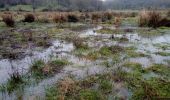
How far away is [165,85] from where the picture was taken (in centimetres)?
653

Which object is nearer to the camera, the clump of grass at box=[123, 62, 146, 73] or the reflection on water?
the reflection on water

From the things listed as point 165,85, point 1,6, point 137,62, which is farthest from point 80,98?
point 1,6

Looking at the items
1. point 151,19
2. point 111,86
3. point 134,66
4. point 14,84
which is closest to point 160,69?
point 134,66

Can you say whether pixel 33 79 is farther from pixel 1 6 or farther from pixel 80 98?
pixel 1 6

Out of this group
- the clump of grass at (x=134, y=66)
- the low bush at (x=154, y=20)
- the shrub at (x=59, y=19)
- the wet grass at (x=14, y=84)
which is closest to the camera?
the wet grass at (x=14, y=84)

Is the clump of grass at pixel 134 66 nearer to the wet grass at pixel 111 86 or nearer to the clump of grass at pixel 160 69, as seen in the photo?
the wet grass at pixel 111 86

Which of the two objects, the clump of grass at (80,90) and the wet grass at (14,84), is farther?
the wet grass at (14,84)

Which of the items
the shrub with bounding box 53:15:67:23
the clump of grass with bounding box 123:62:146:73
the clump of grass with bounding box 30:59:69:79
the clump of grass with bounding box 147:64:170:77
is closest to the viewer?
the clump of grass with bounding box 30:59:69:79

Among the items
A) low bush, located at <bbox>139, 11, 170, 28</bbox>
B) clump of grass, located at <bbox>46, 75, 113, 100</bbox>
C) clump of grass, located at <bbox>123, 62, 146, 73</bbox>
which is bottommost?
clump of grass, located at <bbox>46, 75, 113, 100</bbox>

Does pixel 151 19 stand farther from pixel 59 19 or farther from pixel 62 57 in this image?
pixel 62 57

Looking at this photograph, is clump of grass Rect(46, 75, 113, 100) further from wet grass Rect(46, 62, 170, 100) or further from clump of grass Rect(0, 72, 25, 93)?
clump of grass Rect(0, 72, 25, 93)

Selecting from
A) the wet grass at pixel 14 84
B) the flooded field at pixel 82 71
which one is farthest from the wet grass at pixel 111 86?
the wet grass at pixel 14 84

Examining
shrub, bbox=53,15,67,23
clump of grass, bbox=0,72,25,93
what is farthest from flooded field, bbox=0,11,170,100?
shrub, bbox=53,15,67,23

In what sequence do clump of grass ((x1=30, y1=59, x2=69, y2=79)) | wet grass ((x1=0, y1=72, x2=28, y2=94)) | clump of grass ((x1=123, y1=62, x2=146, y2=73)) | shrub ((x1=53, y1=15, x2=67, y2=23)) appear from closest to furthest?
wet grass ((x1=0, y1=72, x2=28, y2=94)), clump of grass ((x1=30, y1=59, x2=69, y2=79)), clump of grass ((x1=123, y1=62, x2=146, y2=73)), shrub ((x1=53, y1=15, x2=67, y2=23))
